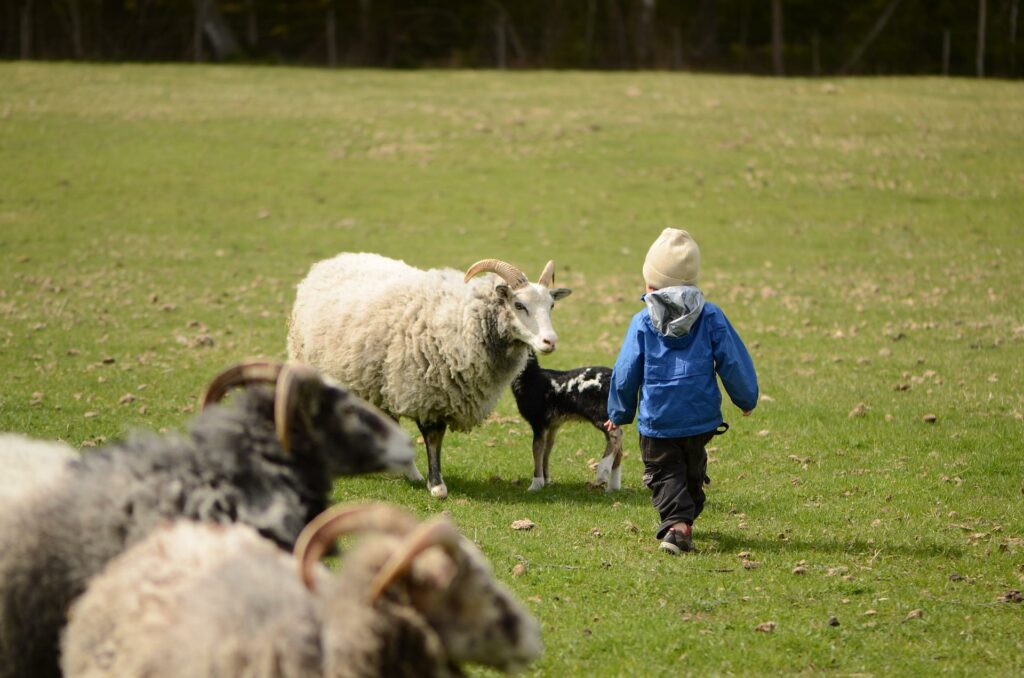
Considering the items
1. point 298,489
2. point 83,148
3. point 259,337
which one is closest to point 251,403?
point 298,489

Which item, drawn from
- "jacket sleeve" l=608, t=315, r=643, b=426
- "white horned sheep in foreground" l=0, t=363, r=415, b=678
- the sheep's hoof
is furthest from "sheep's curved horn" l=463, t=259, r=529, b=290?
"white horned sheep in foreground" l=0, t=363, r=415, b=678

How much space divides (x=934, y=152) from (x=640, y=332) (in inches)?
968

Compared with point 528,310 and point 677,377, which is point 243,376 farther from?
point 528,310

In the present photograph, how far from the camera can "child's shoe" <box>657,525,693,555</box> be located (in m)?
8.04

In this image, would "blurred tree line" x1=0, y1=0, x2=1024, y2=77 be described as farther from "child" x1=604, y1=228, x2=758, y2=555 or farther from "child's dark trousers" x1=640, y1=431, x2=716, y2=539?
"child's dark trousers" x1=640, y1=431, x2=716, y2=539

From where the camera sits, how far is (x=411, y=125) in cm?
3256

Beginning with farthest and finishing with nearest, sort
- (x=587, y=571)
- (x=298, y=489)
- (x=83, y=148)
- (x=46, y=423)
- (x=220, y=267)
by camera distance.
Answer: (x=83, y=148) → (x=220, y=267) → (x=46, y=423) → (x=587, y=571) → (x=298, y=489)

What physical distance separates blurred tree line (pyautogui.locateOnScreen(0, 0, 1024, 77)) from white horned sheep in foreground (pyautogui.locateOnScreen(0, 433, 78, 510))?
41471mm

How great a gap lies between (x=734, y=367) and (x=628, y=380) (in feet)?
2.56

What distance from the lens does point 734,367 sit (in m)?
8.04

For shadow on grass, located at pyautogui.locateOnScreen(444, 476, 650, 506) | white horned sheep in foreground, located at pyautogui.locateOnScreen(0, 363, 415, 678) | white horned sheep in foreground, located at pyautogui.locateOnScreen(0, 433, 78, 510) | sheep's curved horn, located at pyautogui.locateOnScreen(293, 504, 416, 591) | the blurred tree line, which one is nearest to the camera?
sheep's curved horn, located at pyautogui.locateOnScreen(293, 504, 416, 591)

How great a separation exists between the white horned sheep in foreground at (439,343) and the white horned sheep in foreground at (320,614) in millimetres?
5268

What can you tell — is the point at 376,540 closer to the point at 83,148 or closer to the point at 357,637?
the point at 357,637

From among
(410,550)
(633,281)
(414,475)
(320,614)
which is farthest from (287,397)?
(633,281)
